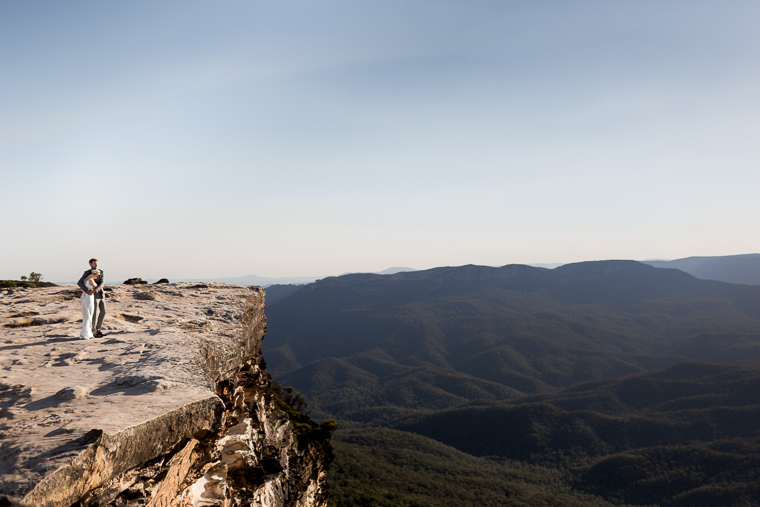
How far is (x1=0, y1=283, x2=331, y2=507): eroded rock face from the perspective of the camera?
4895 mm

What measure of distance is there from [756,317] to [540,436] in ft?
539

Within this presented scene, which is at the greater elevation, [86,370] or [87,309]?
[87,309]

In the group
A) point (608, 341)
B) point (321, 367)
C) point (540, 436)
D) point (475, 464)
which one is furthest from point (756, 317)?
point (321, 367)

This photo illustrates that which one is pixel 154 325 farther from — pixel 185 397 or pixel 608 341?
pixel 608 341

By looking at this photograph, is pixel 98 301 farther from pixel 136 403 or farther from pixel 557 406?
pixel 557 406

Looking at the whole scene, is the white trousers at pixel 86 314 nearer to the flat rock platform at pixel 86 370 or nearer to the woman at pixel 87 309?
the woman at pixel 87 309

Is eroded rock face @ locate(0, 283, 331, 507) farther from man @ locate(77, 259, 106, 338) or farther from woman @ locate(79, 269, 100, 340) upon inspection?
man @ locate(77, 259, 106, 338)

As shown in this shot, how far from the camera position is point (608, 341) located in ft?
614

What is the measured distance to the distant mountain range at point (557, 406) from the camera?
74.2 metres

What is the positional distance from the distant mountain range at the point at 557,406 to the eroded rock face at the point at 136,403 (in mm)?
41639

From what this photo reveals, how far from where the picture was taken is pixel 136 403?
6.19 meters

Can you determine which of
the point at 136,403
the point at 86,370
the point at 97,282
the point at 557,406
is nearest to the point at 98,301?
the point at 97,282

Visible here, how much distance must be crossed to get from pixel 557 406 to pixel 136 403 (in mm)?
127923

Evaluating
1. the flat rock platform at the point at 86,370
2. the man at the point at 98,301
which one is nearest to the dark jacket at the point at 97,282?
the man at the point at 98,301
